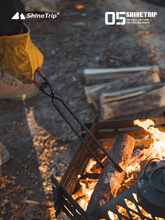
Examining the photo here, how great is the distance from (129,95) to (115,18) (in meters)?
3.44

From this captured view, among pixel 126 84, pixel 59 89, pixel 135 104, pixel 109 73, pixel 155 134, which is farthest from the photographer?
pixel 59 89

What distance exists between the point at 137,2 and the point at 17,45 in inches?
229

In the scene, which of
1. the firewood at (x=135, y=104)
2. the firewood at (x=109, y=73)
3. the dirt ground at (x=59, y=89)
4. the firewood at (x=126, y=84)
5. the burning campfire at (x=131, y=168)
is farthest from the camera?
the firewood at (x=109, y=73)

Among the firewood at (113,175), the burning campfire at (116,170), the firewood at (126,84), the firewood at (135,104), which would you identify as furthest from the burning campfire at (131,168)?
the firewood at (126,84)

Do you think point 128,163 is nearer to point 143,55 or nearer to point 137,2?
point 143,55

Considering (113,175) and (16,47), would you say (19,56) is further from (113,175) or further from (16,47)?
(113,175)

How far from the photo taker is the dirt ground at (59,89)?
10.1 feet

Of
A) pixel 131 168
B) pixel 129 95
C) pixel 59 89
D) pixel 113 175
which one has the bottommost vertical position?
pixel 59 89

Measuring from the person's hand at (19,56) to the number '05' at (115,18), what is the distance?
14.3 ft

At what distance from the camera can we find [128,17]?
6.57 meters

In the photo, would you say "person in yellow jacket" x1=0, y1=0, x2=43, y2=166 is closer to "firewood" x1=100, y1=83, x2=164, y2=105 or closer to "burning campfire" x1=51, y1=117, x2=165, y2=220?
"burning campfire" x1=51, y1=117, x2=165, y2=220

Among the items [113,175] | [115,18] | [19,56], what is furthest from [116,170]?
[115,18]

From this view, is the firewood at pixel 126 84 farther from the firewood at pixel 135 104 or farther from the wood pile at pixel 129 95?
the firewood at pixel 135 104

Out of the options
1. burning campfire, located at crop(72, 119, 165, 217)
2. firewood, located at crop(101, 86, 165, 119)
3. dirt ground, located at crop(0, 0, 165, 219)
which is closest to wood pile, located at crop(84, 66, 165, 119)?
firewood, located at crop(101, 86, 165, 119)
